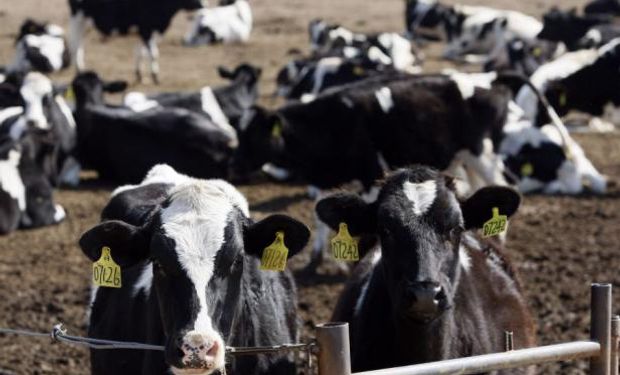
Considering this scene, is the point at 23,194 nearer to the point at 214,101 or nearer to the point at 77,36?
the point at 214,101

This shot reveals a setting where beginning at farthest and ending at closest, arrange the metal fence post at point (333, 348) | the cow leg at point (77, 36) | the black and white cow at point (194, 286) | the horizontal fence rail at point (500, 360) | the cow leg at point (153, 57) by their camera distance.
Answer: the cow leg at point (77, 36)
the cow leg at point (153, 57)
the black and white cow at point (194, 286)
the horizontal fence rail at point (500, 360)
the metal fence post at point (333, 348)

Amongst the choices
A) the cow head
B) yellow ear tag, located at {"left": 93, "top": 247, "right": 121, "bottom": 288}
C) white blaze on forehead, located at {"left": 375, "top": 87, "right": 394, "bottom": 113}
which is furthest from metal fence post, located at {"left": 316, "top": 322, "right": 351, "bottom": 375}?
the cow head

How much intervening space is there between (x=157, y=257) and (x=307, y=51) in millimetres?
24923

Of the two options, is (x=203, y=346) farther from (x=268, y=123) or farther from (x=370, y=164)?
(x=268, y=123)

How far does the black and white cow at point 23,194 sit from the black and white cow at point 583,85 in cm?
679

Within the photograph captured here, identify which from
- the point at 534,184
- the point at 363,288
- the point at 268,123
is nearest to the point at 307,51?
the point at 534,184

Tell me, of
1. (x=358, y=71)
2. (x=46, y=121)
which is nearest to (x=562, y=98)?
(x=358, y=71)

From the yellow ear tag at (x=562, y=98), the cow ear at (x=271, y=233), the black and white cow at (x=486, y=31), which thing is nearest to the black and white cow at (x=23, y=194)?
the yellow ear tag at (x=562, y=98)

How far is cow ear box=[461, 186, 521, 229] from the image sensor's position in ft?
18.6

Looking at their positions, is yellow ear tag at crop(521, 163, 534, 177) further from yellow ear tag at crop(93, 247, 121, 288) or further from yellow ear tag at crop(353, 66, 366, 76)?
yellow ear tag at crop(93, 247, 121, 288)

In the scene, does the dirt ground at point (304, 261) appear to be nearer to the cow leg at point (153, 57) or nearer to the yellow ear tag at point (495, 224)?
the yellow ear tag at point (495, 224)

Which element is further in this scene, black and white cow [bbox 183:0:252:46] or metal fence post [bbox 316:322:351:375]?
black and white cow [bbox 183:0:252:46]

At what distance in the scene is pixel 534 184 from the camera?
14.2 m

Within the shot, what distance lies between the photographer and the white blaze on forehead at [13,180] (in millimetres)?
12695
